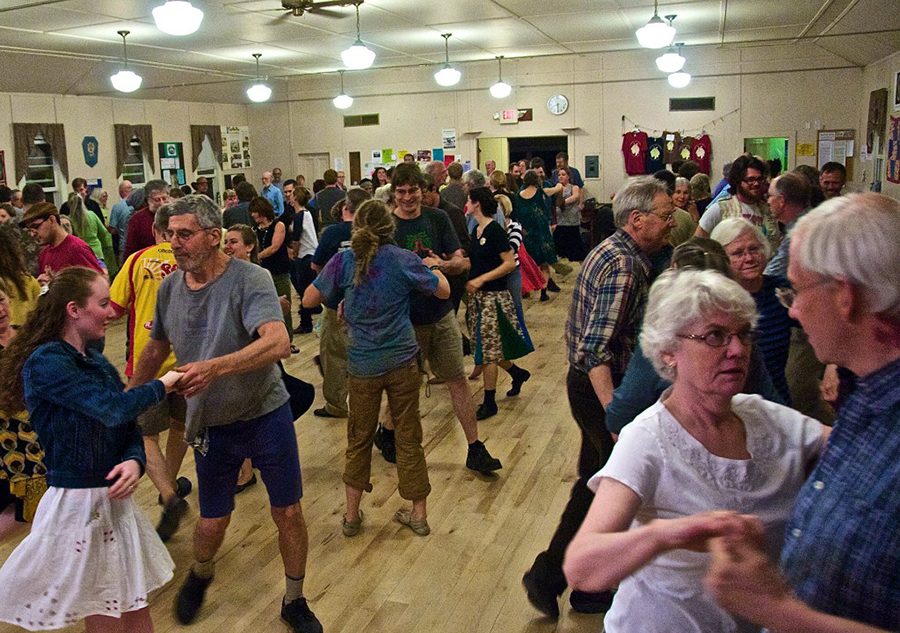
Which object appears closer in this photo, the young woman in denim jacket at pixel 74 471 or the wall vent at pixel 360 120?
the young woman in denim jacket at pixel 74 471

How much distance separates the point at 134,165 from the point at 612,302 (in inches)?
595

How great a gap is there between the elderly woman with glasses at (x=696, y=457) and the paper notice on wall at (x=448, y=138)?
632 inches

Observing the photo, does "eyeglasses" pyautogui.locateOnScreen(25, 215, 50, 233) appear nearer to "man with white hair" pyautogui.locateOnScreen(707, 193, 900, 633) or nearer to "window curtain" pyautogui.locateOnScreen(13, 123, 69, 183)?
"man with white hair" pyautogui.locateOnScreen(707, 193, 900, 633)

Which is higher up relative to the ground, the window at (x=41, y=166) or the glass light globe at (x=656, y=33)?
the glass light globe at (x=656, y=33)

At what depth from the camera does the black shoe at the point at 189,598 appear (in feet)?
11.1

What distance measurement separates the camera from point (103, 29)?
9.79 metres

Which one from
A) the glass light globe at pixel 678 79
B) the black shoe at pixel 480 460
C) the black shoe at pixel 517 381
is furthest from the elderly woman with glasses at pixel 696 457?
the glass light globe at pixel 678 79

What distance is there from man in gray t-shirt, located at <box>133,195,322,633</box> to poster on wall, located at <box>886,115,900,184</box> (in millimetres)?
10233

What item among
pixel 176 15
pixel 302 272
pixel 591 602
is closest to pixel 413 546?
pixel 591 602

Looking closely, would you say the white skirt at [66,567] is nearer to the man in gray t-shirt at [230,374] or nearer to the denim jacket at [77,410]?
the denim jacket at [77,410]

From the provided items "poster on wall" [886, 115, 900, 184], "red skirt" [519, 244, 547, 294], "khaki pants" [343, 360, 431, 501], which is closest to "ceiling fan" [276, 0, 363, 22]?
"red skirt" [519, 244, 547, 294]

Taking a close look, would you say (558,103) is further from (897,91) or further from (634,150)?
(897,91)

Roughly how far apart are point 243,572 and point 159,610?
42 cm

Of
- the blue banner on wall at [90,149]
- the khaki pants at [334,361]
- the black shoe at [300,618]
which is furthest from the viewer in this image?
the blue banner on wall at [90,149]
